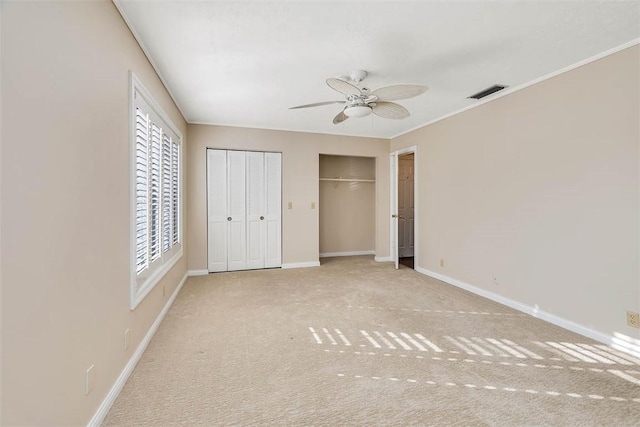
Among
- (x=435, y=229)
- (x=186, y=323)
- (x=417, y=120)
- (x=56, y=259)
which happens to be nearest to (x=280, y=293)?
(x=186, y=323)

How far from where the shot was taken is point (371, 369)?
2.22m

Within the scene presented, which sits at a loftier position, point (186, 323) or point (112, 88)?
point (112, 88)

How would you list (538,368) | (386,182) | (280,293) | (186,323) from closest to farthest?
(538,368), (186,323), (280,293), (386,182)

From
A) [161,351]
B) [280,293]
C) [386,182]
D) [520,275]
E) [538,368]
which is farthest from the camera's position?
[386,182]

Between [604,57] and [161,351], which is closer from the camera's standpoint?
[161,351]

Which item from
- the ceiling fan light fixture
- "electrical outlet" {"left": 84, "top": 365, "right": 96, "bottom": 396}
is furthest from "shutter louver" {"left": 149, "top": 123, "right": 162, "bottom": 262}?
the ceiling fan light fixture

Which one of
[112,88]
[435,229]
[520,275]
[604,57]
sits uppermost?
[604,57]

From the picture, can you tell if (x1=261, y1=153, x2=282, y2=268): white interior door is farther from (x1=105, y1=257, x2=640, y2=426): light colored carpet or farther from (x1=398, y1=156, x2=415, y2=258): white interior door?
(x1=398, y1=156, x2=415, y2=258): white interior door

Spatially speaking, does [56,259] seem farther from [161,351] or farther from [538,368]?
[538,368]

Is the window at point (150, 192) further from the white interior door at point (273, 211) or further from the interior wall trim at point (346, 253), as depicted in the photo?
the interior wall trim at point (346, 253)

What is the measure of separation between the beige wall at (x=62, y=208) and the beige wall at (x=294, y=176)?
2.96 m

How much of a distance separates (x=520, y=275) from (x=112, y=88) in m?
4.18

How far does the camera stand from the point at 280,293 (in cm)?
405

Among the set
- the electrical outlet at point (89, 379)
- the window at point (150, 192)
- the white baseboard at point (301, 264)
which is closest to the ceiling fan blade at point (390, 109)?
the window at point (150, 192)
